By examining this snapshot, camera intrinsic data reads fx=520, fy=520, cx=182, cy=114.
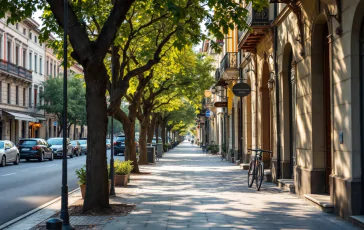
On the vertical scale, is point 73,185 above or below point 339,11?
below

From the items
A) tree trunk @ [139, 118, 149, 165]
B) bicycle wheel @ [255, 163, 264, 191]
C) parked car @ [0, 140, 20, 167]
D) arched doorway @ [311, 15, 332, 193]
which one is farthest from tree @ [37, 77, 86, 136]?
arched doorway @ [311, 15, 332, 193]

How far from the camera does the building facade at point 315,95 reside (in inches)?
364

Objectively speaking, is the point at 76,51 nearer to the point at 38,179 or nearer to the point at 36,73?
the point at 38,179

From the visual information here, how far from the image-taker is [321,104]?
40.4ft

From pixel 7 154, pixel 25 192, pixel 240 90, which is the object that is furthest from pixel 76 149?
pixel 25 192

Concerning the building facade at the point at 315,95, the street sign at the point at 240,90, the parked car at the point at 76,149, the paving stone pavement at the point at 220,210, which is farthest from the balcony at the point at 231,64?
the parked car at the point at 76,149

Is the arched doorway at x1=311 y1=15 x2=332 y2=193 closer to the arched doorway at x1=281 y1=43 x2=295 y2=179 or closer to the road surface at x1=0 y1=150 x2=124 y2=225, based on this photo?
the arched doorway at x1=281 y1=43 x2=295 y2=179

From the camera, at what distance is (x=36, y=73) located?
60469 millimetres

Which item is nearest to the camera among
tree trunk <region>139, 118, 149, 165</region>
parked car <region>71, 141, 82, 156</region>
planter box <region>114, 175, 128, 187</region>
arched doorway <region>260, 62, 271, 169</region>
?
planter box <region>114, 175, 128, 187</region>

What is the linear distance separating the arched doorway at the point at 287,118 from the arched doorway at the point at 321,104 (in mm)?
3568

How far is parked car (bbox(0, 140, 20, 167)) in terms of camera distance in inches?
1080

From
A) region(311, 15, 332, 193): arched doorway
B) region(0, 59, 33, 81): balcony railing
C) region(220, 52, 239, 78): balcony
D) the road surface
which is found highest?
region(0, 59, 33, 81): balcony railing

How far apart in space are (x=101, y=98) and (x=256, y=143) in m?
12.1

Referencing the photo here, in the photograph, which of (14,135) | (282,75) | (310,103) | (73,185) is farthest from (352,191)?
(14,135)
